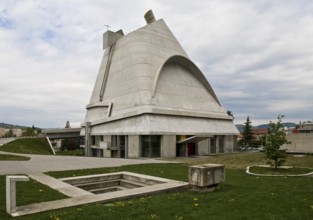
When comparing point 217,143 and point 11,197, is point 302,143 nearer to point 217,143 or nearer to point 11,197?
point 217,143

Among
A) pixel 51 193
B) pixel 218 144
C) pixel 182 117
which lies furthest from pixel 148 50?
pixel 51 193

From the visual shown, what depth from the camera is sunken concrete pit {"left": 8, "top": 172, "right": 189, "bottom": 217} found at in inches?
A: 362

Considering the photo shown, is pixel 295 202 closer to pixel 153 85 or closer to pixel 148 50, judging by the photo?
pixel 153 85

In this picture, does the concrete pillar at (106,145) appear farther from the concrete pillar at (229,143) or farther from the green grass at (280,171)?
the green grass at (280,171)

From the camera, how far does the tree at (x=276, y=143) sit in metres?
19.8

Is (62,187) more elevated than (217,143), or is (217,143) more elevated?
(62,187)

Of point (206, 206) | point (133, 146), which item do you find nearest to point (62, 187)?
point (206, 206)

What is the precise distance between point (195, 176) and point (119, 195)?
347 cm

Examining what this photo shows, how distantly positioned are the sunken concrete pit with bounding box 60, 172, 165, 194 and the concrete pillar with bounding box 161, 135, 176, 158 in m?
22.3

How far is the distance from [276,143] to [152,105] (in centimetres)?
2337

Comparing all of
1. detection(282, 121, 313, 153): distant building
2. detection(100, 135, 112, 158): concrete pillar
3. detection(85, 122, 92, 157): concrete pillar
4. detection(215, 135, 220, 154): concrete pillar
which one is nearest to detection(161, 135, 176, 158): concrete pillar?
detection(100, 135, 112, 158): concrete pillar

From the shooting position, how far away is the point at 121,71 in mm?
51156

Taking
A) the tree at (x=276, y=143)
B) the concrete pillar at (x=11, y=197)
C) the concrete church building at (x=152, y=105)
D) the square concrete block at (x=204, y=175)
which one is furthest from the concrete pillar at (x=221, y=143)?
the concrete pillar at (x=11, y=197)

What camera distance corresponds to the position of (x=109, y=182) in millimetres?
15867
